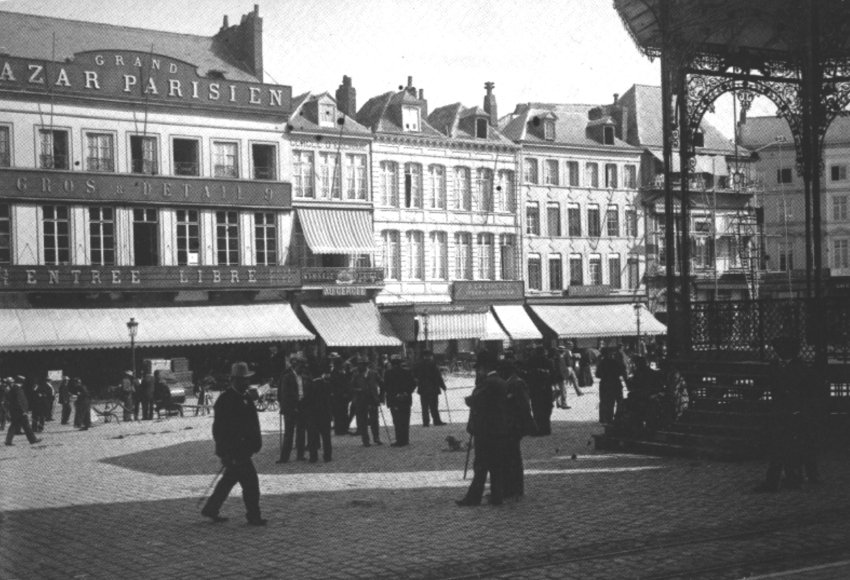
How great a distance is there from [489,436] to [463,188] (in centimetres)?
3869

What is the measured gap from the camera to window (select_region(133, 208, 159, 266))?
129ft

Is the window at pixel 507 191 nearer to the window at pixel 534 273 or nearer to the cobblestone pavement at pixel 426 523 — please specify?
the window at pixel 534 273

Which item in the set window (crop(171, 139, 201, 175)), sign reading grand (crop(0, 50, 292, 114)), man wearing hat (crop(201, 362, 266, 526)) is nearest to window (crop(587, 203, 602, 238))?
sign reading grand (crop(0, 50, 292, 114))

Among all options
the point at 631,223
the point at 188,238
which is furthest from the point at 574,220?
the point at 188,238

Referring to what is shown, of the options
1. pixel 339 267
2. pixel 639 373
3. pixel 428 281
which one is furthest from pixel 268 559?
pixel 428 281

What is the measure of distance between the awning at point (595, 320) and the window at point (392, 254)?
776 centimetres

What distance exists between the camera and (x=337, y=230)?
43.9 m

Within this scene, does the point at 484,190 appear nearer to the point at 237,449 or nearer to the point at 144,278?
the point at 144,278

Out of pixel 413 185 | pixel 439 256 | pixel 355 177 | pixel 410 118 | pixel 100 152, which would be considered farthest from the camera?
pixel 439 256

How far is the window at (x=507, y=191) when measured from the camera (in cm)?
5062

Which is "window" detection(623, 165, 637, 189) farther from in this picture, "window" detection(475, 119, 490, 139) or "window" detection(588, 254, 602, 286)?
"window" detection(475, 119, 490, 139)

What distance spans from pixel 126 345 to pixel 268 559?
29.3m

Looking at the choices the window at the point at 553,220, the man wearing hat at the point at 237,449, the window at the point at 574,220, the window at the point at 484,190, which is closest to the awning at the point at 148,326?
the window at the point at 484,190

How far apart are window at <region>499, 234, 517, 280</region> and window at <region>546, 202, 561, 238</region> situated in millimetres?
2533
